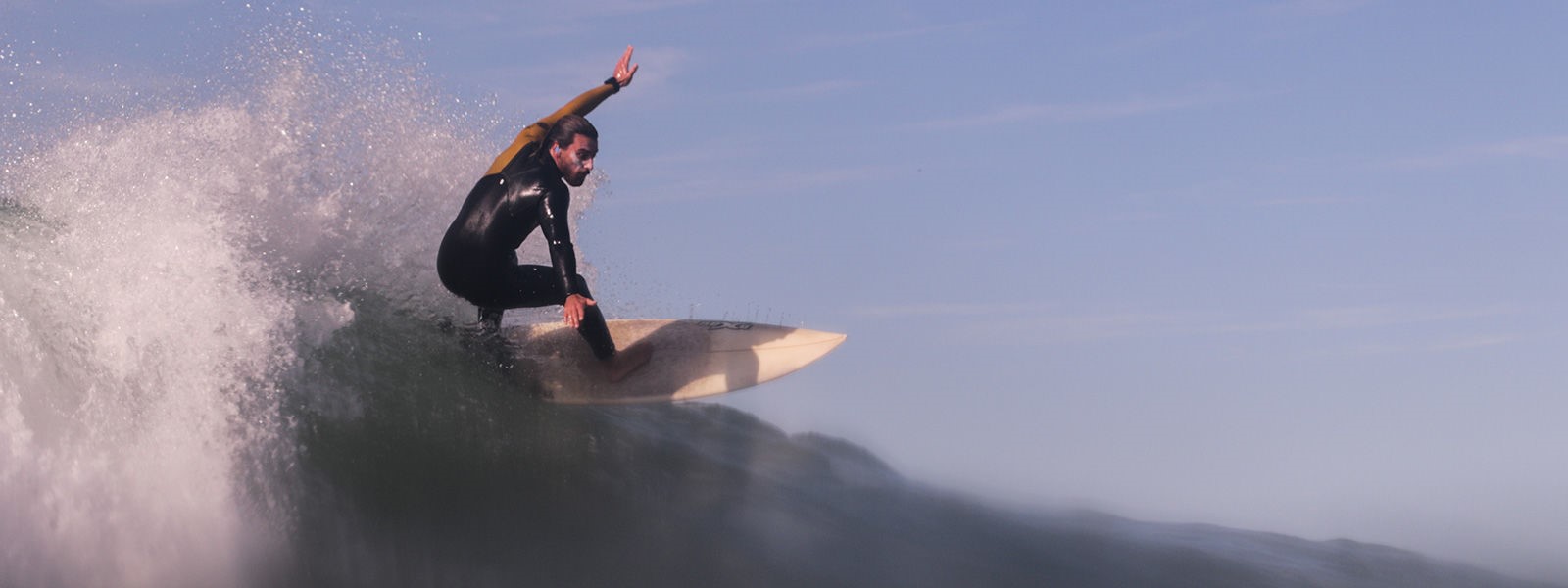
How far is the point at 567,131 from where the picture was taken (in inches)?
281

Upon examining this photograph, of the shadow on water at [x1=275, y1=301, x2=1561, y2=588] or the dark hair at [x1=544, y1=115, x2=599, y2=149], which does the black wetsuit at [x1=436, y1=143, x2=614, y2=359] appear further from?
the shadow on water at [x1=275, y1=301, x2=1561, y2=588]

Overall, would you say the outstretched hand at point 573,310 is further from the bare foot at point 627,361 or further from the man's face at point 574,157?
the bare foot at point 627,361

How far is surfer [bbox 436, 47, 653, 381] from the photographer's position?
6.82 metres

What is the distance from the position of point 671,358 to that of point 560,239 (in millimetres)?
1492

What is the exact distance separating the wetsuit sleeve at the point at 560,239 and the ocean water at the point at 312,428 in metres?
1.26

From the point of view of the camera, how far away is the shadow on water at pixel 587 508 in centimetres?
696

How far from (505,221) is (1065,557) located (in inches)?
179

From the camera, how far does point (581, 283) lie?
686 cm

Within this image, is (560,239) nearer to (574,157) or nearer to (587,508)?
(574,157)

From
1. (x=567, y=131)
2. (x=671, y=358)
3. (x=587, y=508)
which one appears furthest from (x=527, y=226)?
(x=587, y=508)

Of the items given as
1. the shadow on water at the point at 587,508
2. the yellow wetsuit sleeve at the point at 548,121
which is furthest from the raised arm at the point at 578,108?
the shadow on water at the point at 587,508

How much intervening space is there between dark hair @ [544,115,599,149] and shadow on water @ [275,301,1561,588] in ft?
4.74

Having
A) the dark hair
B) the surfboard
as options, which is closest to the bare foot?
the surfboard

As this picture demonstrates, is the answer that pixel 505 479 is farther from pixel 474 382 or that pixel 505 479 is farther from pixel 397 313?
pixel 397 313
